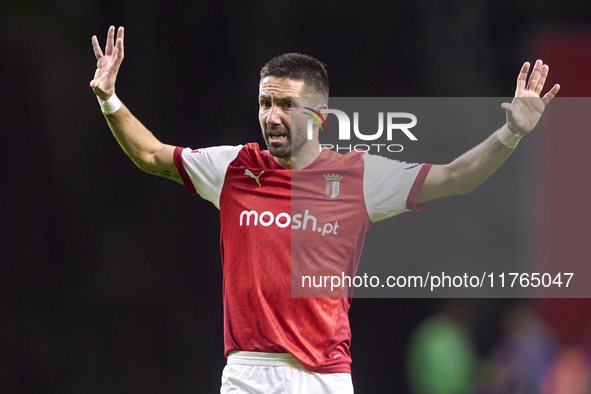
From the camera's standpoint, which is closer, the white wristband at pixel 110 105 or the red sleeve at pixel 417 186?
the red sleeve at pixel 417 186

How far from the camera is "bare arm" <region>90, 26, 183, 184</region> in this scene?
10.5ft

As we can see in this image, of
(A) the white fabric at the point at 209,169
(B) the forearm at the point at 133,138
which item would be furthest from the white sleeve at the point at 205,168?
(B) the forearm at the point at 133,138

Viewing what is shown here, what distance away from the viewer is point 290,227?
Result: 3137 mm

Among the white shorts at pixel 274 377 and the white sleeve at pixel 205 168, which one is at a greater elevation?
the white sleeve at pixel 205 168

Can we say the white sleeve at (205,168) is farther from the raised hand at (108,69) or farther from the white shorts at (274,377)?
the white shorts at (274,377)

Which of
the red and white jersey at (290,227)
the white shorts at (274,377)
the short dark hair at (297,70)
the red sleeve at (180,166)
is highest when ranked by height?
the short dark hair at (297,70)

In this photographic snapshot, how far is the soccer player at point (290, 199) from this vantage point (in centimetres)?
301

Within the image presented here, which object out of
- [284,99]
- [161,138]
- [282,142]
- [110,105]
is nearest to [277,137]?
[282,142]

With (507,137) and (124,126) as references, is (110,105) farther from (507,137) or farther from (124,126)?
(507,137)

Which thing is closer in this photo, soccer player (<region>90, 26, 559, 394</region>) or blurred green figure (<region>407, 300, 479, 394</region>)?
soccer player (<region>90, 26, 559, 394</region>)

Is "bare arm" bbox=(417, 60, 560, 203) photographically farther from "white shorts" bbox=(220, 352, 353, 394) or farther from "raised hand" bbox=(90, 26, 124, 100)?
"raised hand" bbox=(90, 26, 124, 100)

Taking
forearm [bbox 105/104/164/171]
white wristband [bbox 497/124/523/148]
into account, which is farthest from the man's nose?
white wristband [bbox 497/124/523/148]

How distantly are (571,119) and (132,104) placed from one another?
113 inches

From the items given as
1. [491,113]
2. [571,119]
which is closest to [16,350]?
[491,113]
